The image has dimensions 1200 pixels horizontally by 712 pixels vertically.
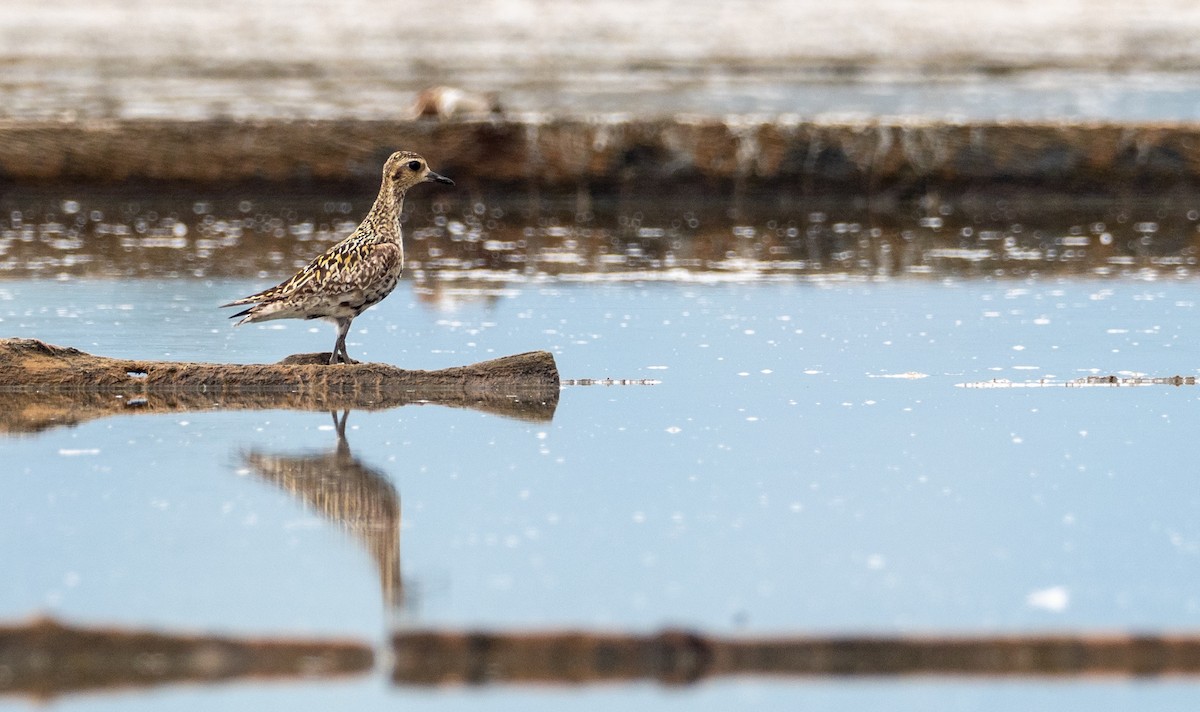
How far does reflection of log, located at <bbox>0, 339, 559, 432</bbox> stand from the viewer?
24.1ft

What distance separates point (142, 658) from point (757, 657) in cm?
135

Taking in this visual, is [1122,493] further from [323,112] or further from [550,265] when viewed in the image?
[323,112]

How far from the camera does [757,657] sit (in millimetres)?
4121

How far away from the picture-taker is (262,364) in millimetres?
7746

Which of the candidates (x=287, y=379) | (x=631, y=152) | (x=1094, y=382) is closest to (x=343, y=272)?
(x=287, y=379)

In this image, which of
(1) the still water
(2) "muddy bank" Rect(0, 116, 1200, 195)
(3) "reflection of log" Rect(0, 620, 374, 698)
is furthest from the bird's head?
(2) "muddy bank" Rect(0, 116, 1200, 195)

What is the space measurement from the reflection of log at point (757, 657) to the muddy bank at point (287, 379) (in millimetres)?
3274

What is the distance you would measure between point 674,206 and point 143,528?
376 inches

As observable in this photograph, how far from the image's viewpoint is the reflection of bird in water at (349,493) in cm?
516

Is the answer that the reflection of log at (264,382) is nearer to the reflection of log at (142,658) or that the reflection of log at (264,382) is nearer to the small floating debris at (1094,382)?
the small floating debris at (1094,382)

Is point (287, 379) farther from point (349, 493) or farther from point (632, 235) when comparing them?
point (632, 235)

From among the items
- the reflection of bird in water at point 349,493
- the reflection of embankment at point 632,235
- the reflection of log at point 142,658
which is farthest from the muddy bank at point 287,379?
the reflection of log at point 142,658

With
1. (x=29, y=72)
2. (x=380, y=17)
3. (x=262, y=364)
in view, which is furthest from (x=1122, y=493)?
(x=380, y=17)

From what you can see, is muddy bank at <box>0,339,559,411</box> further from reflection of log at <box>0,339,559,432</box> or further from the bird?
the bird
